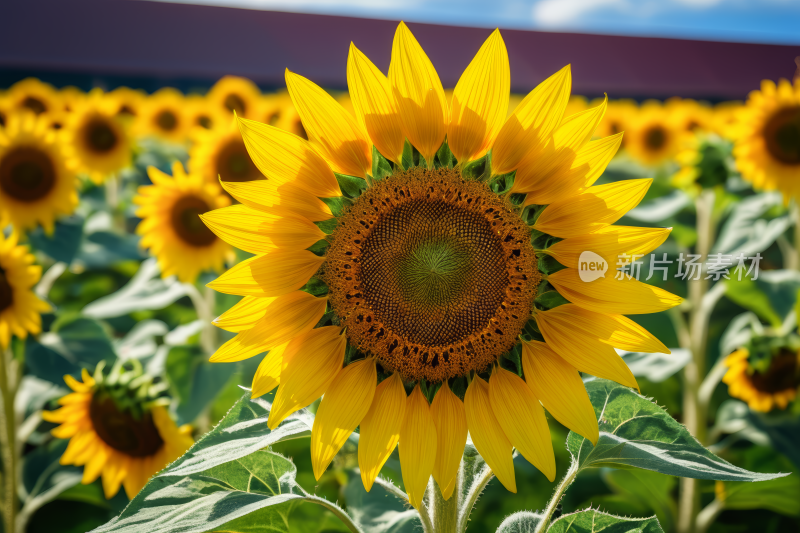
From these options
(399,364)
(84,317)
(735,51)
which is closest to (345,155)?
(399,364)

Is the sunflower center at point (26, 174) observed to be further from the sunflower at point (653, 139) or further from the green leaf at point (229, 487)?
the sunflower at point (653, 139)

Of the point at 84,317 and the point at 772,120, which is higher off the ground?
the point at 772,120

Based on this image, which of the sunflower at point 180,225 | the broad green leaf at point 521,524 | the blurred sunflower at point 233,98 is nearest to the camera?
the broad green leaf at point 521,524

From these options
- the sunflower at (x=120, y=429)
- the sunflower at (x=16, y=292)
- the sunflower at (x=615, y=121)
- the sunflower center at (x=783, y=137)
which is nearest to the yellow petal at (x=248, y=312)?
the sunflower at (x=120, y=429)

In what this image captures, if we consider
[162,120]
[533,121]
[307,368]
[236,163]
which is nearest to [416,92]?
[533,121]

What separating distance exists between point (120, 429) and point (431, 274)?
146cm

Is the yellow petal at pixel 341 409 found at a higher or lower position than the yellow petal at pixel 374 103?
lower

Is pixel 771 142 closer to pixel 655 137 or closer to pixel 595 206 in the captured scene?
pixel 655 137

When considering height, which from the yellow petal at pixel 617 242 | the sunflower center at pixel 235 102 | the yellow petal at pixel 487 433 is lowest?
the yellow petal at pixel 487 433

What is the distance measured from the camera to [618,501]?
2537mm

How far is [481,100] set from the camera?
1.01 m

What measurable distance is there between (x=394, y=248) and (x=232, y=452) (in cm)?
46

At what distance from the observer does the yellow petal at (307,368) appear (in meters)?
1.03

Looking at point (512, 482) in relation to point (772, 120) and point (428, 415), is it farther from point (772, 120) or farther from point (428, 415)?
point (772, 120)
